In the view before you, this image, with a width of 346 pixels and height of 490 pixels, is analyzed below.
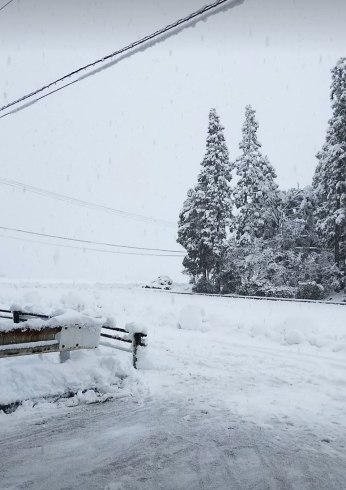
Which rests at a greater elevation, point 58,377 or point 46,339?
point 46,339

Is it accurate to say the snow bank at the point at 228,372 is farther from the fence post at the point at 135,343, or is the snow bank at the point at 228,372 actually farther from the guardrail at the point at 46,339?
the guardrail at the point at 46,339

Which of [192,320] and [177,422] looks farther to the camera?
[192,320]

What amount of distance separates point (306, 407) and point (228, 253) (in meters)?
26.0

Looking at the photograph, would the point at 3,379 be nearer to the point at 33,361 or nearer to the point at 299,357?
the point at 33,361

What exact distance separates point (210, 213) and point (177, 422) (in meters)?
29.7

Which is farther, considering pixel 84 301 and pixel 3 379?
pixel 84 301

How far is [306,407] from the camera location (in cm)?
530

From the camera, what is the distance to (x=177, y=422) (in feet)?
15.3

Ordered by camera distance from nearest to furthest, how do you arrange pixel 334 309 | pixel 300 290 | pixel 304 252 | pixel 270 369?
pixel 270 369
pixel 334 309
pixel 300 290
pixel 304 252

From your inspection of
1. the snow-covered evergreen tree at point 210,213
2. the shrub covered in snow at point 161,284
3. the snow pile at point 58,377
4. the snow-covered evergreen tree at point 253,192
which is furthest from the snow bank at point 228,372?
the shrub covered in snow at point 161,284

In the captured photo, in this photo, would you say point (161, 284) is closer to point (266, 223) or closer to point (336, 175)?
point (266, 223)

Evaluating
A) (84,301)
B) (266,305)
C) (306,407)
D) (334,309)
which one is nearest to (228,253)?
(266,305)

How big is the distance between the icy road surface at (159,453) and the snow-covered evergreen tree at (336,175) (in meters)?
24.6

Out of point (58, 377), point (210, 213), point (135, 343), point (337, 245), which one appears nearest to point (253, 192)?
point (210, 213)
